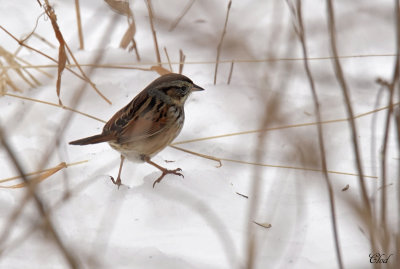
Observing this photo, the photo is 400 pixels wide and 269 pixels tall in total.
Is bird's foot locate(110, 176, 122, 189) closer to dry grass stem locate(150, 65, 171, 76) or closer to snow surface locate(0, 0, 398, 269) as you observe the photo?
snow surface locate(0, 0, 398, 269)

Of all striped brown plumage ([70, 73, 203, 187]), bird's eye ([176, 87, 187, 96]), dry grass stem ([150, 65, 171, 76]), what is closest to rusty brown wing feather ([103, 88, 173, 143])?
striped brown plumage ([70, 73, 203, 187])

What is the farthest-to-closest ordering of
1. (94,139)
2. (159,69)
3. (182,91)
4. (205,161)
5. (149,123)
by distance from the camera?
Answer: (159,69)
(182,91)
(205,161)
(149,123)
(94,139)

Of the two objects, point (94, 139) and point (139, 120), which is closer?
point (94, 139)

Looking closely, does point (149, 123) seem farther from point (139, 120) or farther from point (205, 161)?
point (205, 161)

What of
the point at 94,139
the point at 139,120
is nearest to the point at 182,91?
the point at 139,120

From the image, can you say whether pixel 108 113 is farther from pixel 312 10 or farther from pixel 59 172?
pixel 312 10

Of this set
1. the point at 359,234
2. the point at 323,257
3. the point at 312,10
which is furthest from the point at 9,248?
the point at 312,10

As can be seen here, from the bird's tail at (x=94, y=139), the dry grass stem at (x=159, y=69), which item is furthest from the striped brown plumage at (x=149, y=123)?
the dry grass stem at (x=159, y=69)
